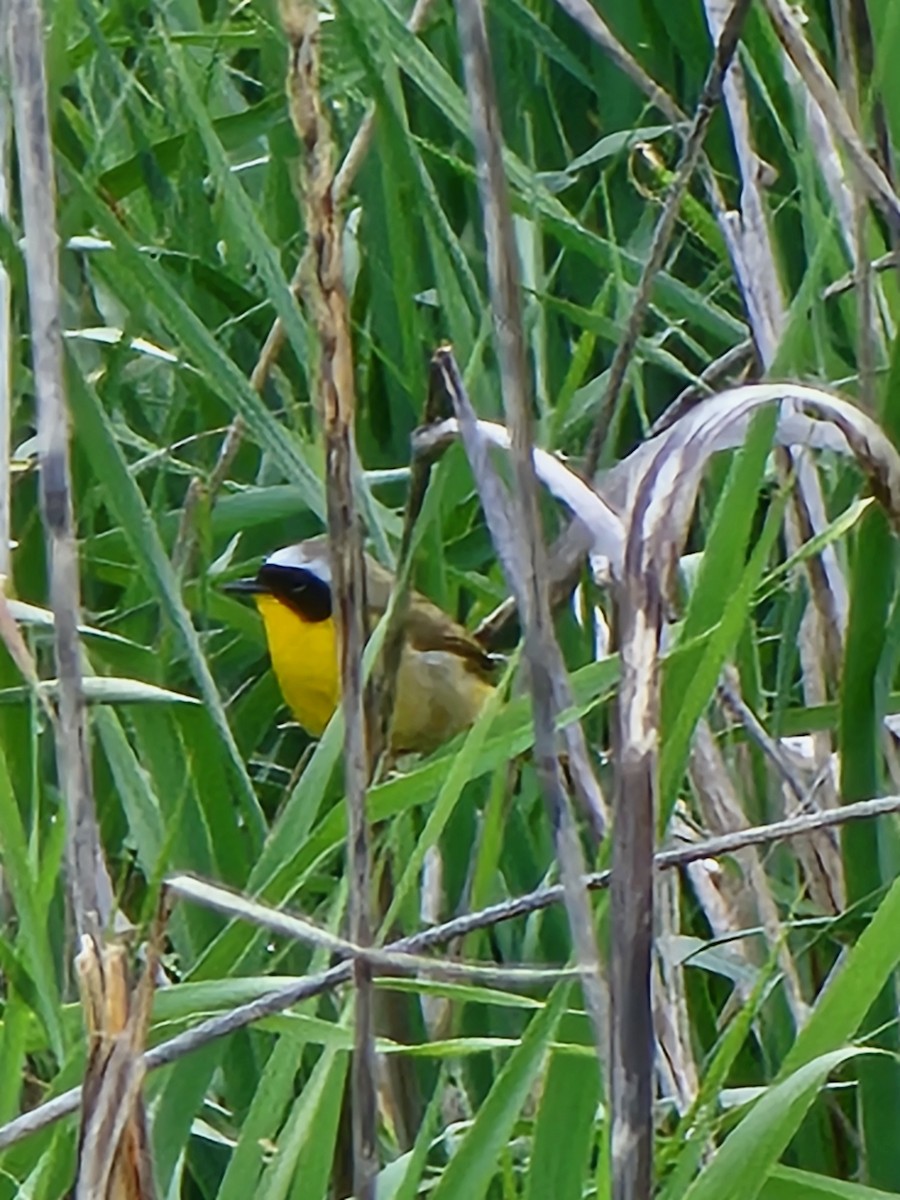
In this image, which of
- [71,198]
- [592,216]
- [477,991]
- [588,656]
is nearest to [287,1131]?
[477,991]

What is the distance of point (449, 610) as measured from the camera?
1634mm

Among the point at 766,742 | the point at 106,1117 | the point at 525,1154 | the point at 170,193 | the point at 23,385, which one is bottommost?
the point at 525,1154

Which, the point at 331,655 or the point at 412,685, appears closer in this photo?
the point at 331,655

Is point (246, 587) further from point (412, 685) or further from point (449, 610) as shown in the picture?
point (449, 610)

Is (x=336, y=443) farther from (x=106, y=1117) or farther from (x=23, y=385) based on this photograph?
(x=23, y=385)

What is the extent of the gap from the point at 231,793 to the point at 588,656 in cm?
32

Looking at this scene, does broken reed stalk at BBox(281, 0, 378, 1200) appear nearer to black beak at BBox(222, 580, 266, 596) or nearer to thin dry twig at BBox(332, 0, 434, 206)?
thin dry twig at BBox(332, 0, 434, 206)

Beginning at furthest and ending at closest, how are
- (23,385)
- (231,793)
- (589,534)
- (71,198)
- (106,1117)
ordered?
1. (23,385)
2. (71,198)
3. (231,793)
4. (589,534)
5. (106,1117)

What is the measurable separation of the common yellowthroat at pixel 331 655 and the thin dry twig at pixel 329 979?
748 mm

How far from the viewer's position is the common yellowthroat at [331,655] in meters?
1.89

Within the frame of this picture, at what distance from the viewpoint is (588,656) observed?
1.49 m

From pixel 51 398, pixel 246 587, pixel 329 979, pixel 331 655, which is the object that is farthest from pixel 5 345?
pixel 331 655

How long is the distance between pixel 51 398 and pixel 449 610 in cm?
75

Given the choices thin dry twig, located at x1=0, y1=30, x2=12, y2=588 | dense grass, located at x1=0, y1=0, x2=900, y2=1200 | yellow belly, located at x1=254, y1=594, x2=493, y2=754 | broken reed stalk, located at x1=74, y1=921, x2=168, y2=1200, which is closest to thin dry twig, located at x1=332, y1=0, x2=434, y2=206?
dense grass, located at x1=0, y1=0, x2=900, y2=1200
